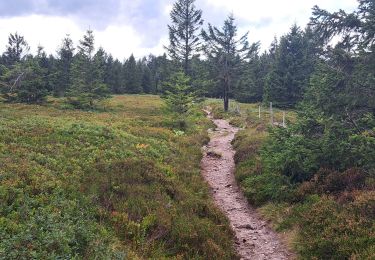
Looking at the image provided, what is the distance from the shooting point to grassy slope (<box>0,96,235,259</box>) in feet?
23.2

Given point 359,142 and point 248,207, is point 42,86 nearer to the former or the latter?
point 248,207

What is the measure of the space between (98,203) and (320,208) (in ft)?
20.5

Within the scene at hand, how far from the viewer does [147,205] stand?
10406mm

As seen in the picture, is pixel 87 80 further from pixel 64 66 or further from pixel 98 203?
pixel 98 203

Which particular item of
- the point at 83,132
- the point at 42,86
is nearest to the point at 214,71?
the point at 42,86

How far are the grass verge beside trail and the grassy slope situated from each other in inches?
71.4

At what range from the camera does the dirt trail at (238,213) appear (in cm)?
967

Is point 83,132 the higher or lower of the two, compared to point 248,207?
higher

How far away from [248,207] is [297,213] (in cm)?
235

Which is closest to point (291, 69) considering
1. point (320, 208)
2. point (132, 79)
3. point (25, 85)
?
point (25, 85)

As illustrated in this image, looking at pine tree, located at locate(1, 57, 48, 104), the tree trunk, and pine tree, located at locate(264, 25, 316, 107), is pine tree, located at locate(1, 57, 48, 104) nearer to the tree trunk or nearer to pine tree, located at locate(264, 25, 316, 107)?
the tree trunk

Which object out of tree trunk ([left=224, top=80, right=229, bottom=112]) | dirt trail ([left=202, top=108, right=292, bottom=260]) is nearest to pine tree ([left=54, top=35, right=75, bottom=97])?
tree trunk ([left=224, top=80, right=229, bottom=112])

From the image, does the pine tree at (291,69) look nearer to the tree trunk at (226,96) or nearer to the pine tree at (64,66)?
the tree trunk at (226,96)

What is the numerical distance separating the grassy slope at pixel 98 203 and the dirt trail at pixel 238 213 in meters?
0.58
